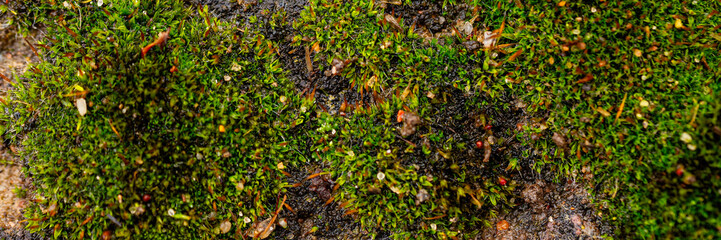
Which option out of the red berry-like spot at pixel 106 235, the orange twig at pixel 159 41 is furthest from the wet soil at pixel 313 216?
the orange twig at pixel 159 41

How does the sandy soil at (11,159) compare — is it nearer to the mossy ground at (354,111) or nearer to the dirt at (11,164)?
the dirt at (11,164)

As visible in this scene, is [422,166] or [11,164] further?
[11,164]

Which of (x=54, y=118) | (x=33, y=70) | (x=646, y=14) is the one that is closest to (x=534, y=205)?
(x=646, y=14)

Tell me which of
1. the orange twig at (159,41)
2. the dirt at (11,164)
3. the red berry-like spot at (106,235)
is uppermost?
the orange twig at (159,41)

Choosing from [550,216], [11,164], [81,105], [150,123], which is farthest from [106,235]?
[550,216]

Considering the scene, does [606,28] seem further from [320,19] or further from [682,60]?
[320,19]

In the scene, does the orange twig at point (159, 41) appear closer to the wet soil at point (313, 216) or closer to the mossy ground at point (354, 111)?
the mossy ground at point (354, 111)

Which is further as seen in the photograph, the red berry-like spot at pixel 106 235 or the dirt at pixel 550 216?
the dirt at pixel 550 216

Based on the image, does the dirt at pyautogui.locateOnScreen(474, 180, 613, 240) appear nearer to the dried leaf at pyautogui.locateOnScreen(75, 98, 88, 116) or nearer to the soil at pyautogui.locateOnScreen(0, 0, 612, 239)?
the soil at pyautogui.locateOnScreen(0, 0, 612, 239)

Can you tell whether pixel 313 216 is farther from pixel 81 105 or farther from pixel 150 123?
pixel 81 105

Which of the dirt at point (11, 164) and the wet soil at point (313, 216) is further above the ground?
the dirt at point (11, 164)
